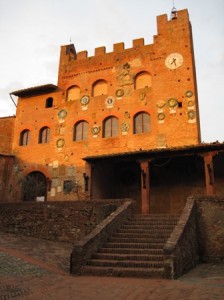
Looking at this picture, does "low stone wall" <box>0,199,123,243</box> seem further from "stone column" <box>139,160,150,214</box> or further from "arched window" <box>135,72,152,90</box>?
"arched window" <box>135,72,152,90</box>

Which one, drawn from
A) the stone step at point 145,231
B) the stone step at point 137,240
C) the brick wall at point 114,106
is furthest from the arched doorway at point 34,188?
the stone step at point 137,240

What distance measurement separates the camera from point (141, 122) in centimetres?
2020

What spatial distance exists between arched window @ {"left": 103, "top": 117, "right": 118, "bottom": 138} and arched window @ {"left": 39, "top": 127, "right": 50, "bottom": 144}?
4.44m

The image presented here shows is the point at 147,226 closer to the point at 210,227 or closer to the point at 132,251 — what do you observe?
the point at 132,251

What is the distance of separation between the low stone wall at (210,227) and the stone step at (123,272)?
3.89 metres

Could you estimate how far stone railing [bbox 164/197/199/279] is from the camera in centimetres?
793

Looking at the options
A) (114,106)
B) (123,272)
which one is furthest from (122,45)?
(123,272)

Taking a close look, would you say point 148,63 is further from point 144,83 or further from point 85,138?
point 85,138

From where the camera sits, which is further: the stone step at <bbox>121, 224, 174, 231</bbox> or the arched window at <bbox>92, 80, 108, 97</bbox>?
the arched window at <bbox>92, 80, 108, 97</bbox>

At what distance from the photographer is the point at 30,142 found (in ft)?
75.3

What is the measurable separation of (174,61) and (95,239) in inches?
572

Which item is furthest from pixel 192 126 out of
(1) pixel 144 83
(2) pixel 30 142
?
(2) pixel 30 142

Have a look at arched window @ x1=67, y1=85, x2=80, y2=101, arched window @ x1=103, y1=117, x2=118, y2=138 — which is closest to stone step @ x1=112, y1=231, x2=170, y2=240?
arched window @ x1=103, y1=117, x2=118, y2=138

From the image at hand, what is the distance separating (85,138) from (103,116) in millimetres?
1936
